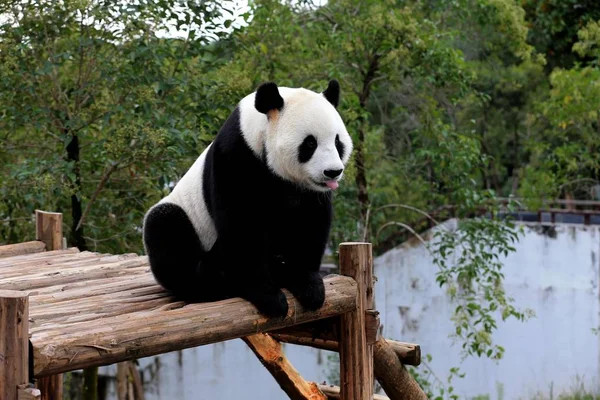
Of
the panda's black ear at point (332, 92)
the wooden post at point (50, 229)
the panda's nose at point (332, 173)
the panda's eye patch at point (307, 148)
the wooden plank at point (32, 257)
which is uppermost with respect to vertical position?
the panda's black ear at point (332, 92)

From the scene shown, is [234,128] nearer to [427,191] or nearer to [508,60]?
[427,191]

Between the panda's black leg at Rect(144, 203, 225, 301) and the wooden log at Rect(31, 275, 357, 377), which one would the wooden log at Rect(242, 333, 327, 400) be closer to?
the wooden log at Rect(31, 275, 357, 377)

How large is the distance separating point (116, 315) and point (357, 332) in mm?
1326

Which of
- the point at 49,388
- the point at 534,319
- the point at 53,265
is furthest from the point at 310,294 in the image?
the point at 534,319

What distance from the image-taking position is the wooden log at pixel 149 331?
277cm

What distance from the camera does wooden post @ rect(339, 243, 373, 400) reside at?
4.11 metres

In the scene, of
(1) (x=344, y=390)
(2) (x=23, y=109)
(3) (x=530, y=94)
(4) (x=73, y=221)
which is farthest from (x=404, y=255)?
(1) (x=344, y=390)

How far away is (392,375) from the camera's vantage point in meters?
4.68

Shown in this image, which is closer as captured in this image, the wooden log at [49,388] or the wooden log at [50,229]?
the wooden log at [49,388]

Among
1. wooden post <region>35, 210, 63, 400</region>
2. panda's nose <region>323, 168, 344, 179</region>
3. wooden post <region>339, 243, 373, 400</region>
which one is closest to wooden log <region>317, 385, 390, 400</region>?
wooden post <region>339, 243, 373, 400</region>

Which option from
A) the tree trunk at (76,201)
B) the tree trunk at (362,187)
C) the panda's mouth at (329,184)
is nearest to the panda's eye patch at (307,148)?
the panda's mouth at (329,184)

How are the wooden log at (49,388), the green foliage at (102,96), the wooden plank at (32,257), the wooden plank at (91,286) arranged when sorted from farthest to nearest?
1. the green foliage at (102,96)
2. the wooden log at (49,388)
3. the wooden plank at (32,257)
4. the wooden plank at (91,286)

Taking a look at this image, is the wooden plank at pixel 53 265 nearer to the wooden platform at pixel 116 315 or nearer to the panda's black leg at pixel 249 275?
the wooden platform at pixel 116 315

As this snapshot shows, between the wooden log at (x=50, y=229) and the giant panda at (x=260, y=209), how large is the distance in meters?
2.06
